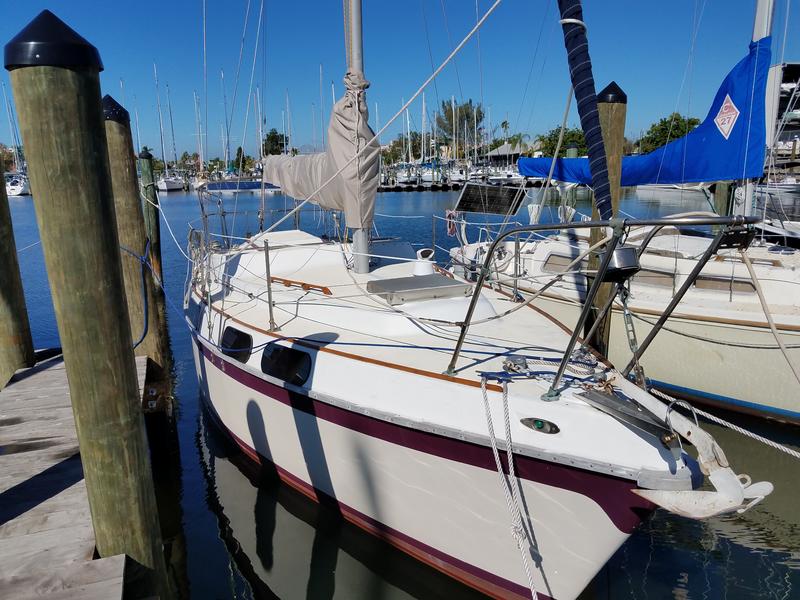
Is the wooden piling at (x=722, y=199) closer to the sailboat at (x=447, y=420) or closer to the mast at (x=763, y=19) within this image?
the mast at (x=763, y=19)

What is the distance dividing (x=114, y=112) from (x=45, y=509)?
5.03 metres

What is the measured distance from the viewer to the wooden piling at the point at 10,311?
5.68 m

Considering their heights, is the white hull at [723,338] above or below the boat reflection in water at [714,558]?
above

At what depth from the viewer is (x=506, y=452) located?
399 centimetres

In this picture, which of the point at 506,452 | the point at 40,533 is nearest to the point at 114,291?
the point at 40,533

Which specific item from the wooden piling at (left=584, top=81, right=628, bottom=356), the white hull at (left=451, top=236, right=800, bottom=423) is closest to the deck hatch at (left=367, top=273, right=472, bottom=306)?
the wooden piling at (left=584, top=81, right=628, bottom=356)

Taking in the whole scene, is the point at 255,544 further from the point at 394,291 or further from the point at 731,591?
the point at 731,591

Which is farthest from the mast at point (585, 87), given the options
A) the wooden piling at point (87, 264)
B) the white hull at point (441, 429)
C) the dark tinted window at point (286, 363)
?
the wooden piling at point (87, 264)

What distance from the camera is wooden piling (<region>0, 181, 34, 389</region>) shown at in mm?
5684

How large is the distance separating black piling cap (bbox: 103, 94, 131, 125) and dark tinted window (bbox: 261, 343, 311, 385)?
3.63m

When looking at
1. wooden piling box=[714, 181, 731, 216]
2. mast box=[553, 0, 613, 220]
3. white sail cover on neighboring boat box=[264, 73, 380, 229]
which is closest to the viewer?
mast box=[553, 0, 613, 220]

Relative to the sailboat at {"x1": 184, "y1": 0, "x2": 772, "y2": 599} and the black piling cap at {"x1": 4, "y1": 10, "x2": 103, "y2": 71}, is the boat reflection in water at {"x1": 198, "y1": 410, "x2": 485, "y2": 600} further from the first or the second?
the black piling cap at {"x1": 4, "y1": 10, "x2": 103, "y2": 71}

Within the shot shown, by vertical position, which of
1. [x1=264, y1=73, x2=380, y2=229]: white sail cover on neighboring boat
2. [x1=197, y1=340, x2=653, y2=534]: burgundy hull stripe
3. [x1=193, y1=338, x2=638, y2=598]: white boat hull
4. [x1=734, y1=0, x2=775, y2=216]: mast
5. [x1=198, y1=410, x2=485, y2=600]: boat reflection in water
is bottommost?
[x1=198, y1=410, x2=485, y2=600]: boat reflection in water

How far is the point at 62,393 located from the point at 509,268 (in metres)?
8.04
